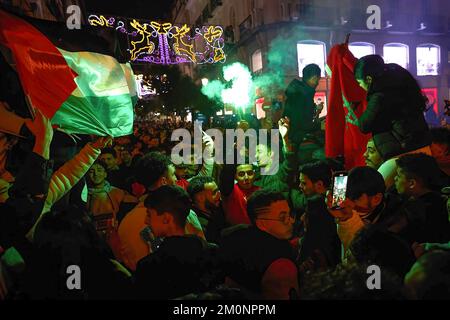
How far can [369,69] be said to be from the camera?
3.66 m

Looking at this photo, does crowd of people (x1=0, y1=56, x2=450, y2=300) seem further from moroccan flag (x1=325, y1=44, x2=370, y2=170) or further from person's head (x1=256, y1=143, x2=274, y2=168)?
person's head (x1=256, y1=143, x2=274, y2=168)

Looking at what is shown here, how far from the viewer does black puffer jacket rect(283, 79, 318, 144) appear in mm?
4562

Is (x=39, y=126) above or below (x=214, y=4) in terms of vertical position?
below

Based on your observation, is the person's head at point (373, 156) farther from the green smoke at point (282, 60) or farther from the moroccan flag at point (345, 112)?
the green smoke at point (282, 60)

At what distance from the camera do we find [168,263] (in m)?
2.14

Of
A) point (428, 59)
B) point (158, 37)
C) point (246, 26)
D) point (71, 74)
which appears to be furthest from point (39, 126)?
point (428, 59)

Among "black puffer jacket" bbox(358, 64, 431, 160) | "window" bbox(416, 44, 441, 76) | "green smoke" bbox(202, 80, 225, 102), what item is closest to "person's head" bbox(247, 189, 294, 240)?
"black puffer jacket" bbox(358, 64, 431, 160)

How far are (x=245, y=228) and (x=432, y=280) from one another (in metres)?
1.22

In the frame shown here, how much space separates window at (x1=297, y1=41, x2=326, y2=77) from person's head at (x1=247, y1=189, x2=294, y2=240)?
61.3 feet

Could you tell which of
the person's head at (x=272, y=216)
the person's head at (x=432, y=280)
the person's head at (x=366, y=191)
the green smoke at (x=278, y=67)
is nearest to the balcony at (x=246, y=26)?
the green smoke at (x=278, y=67)

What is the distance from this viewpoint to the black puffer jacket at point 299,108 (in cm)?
456

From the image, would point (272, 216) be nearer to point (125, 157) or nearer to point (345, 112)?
point (345, 112)

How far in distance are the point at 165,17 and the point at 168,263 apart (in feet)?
219

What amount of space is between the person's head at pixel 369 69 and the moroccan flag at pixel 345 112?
0.28 m
